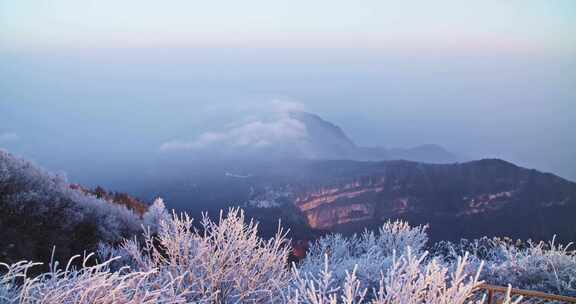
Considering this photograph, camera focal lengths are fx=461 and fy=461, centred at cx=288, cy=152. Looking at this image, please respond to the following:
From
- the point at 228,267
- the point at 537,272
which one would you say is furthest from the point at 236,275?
the point at 537,272

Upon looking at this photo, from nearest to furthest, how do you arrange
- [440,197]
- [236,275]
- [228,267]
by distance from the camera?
1. [236,275]
2. [228,267]
3. [440,197]

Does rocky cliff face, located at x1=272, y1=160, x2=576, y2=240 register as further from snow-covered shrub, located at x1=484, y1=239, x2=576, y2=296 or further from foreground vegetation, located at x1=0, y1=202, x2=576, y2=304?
foreground vegetation, located at x1=0, y1=202, x2=576, y2=304

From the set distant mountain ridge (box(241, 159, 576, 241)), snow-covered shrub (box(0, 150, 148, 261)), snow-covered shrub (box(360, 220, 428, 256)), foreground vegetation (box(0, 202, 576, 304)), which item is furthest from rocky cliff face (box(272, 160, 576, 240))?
foreground vegetation (box(0, 202, 576, 304))

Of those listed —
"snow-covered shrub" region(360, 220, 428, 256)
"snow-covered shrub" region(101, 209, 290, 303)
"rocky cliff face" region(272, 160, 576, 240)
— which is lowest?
"rocky cliff face" region(272, 160, 576, 240)

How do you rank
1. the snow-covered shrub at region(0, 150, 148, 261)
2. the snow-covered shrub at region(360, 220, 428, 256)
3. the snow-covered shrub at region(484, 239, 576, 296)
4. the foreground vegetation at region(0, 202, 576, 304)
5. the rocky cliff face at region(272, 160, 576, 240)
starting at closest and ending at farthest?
the foreground vegetation at region(0, 202, 576, 304) < the snow-covered shrub at region(484, 239, 576, 296) < the snow-covered shrub at region(0, 150, 148, 261) < the snow-covered shrub at region(360, 220, 428, 256) < the rocky cliff face at region(272, 160, 576, 240)

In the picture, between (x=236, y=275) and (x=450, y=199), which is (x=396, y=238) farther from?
(x=450, y=199)

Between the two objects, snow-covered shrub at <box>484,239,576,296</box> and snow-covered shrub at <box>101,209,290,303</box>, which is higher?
snow-covered shrub at <box>101,209,290,303</box>

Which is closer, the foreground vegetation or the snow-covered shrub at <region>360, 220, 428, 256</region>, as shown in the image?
the foreground vegetation

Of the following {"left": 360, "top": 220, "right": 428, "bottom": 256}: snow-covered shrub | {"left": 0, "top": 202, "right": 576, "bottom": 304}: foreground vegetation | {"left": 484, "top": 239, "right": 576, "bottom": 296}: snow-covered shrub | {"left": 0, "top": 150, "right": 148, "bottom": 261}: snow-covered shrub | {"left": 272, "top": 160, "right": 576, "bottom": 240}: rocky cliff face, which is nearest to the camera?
{"left": 0, "top": 202, "right": 576, "bottom": 304}: foreground vegetation

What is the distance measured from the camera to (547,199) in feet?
179

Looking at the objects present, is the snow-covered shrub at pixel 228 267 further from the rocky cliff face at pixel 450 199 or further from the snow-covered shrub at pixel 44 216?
the rocky cliff face at pixel 450 199

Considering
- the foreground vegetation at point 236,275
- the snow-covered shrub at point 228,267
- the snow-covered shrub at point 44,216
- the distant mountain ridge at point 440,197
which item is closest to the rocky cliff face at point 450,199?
the distant mountain ridge at point 440,197

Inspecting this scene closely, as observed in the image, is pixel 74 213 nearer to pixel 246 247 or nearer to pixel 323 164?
pixel 246 247

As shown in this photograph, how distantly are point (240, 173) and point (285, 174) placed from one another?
7129 mm
